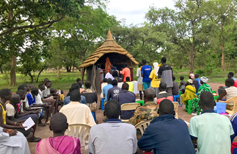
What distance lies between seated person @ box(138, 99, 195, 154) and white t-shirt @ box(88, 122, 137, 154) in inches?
7.1

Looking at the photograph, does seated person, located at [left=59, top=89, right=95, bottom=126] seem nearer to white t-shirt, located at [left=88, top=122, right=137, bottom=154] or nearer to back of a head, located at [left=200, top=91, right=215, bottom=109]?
white t-shirt, located at [left=88, top=122, right=137, bottom=154]

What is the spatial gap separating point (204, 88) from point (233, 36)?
32.9 m

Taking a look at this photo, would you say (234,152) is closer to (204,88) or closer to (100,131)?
(100,131)

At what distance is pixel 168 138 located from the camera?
2.32 metres

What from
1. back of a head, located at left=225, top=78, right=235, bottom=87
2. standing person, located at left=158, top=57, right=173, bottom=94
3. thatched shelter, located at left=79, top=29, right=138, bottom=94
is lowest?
back of a head, located at left=225, top=78, right=235, bottom=87

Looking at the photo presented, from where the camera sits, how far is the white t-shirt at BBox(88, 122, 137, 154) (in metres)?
2.45

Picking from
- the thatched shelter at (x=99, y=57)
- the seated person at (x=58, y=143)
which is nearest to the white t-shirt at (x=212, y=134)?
the seated person at (x=58, y=143)

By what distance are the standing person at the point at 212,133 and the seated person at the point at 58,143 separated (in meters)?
1.57

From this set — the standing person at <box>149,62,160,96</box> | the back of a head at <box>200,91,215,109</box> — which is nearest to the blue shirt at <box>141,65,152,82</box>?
the standing person at <box>149,62,160,96</box>

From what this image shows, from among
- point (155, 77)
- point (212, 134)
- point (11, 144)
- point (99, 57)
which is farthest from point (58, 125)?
point (99, 57)

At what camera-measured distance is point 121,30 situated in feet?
71.2

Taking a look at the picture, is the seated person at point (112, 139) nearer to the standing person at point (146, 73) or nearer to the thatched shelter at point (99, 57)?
the standing person at point (146, 73)

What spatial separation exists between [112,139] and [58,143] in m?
0.65

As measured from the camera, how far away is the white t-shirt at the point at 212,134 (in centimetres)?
251
